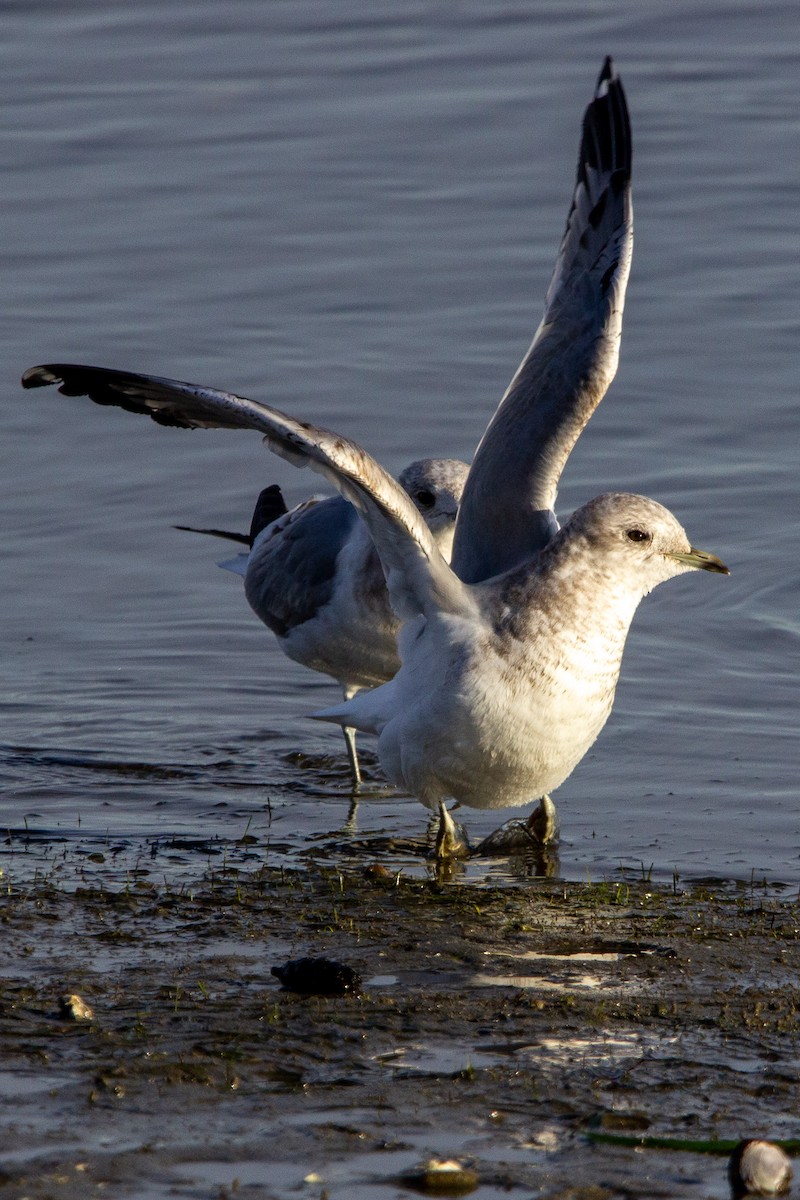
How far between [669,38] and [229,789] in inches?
526

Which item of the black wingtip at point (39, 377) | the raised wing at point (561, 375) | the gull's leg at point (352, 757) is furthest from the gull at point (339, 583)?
the black wingtip at point (39, 377)

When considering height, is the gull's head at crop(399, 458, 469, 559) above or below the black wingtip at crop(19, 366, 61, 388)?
below

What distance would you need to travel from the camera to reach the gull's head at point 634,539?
6746mm

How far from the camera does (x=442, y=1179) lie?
421 cm

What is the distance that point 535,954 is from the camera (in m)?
5.84

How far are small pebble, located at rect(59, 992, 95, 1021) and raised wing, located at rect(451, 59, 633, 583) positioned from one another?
2888 mm

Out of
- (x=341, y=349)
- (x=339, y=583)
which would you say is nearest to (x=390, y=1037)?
(x=339, y=583)

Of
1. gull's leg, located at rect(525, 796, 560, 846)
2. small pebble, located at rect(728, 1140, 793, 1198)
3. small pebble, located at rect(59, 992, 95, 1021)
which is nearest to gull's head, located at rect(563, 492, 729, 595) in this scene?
gull's leg, located at rect(525, 796, 560, 846)

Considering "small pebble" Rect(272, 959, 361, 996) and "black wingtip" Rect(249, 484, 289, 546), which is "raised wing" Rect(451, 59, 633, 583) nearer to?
"black wingtip" Rect(249, 484, 289, 546)

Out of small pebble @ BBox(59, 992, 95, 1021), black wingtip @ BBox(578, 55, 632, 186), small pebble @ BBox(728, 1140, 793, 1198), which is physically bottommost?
small pebble @ BBox(59, 992, 95, 1021)

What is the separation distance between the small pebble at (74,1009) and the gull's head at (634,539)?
2.49m

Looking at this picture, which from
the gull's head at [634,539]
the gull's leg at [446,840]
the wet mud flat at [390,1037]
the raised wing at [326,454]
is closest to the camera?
the wet mud flat at [390,1037]

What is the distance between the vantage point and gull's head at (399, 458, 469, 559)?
27.3 feet

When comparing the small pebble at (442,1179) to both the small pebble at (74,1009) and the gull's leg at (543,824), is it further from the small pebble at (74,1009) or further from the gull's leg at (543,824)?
the gull's leg at (543,824)
